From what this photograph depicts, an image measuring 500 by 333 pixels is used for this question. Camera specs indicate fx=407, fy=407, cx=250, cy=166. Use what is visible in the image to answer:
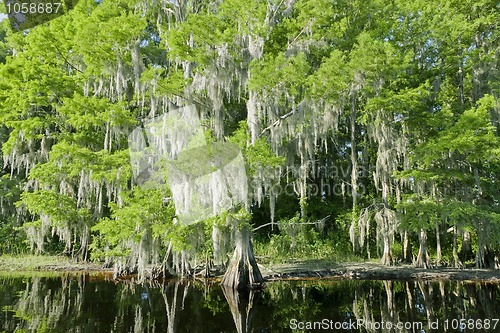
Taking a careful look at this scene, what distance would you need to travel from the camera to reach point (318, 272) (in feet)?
41.9

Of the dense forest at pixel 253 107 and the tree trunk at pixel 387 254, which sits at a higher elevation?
the dense forest at pixel 253 107

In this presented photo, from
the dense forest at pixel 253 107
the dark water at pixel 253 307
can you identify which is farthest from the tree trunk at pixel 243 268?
the dark water at pixel 253 307

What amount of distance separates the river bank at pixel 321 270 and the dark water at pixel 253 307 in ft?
3.50

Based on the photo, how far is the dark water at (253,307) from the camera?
643cm

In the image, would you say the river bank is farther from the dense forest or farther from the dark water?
the dark water

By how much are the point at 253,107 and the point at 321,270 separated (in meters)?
5.66

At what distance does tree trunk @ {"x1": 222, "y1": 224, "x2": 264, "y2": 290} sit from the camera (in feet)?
35.8

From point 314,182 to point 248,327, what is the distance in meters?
14.0

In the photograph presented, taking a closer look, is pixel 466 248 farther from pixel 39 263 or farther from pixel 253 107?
pixel 39 263

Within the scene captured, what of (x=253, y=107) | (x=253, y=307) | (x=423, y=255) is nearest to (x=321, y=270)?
(x=423, y=255)

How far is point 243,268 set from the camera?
11.0m

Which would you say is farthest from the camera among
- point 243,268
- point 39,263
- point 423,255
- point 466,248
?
point 466,248

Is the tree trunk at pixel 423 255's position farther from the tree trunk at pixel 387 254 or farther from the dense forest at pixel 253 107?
the tree trunk at pixel 387 254

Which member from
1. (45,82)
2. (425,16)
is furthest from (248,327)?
(425,16)
